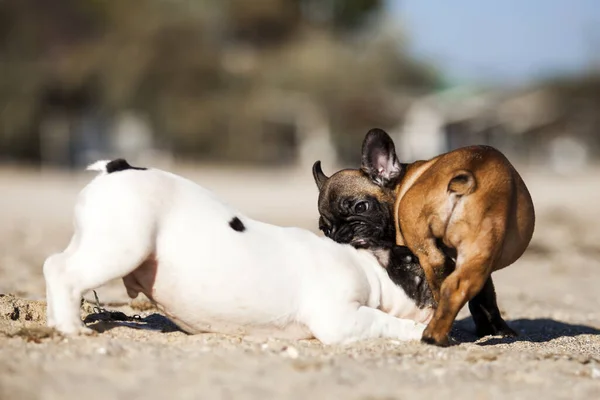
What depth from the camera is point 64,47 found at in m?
45.6

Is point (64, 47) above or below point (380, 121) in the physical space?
above

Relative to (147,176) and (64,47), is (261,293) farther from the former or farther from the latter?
(64,47)

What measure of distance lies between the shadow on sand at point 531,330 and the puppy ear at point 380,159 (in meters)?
1.08

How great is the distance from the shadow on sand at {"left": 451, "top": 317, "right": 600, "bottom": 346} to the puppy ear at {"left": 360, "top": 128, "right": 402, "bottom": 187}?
108cm

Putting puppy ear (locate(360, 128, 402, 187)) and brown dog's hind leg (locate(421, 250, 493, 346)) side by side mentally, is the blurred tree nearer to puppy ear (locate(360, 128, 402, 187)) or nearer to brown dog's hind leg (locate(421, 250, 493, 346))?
puppy ear (locate(360, 128, 402, 187))

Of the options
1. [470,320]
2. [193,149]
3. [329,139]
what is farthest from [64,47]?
[470,320]

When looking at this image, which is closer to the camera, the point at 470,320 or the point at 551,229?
the point at 470,320

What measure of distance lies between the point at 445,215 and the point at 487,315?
1157 mm

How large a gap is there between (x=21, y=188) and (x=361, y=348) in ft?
68.0

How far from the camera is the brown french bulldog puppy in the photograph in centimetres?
515

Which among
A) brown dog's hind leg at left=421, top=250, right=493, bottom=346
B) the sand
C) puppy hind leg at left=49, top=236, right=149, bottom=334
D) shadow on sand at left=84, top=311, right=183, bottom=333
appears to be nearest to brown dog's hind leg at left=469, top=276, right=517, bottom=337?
the sand

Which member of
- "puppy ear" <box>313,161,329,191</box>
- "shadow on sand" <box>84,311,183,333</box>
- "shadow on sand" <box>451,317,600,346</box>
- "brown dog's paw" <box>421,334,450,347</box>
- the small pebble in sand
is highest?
"puppy ear" <box>313,161,329,191</box>

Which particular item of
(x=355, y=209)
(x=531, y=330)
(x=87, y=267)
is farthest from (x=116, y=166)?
(x=531, y=330)

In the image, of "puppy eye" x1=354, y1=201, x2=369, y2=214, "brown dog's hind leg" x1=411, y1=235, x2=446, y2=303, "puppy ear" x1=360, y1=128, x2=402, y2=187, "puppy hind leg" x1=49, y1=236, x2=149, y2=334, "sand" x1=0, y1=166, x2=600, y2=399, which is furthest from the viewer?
"puppy ear" x1=360, y1=128, x2=402, y2=187
